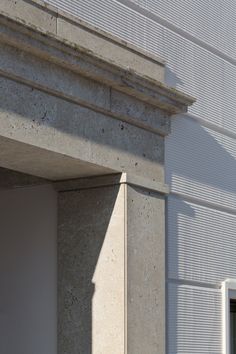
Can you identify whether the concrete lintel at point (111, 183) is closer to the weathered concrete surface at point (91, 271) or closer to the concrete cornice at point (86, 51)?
the weathered concrete surface at point (91, 271)

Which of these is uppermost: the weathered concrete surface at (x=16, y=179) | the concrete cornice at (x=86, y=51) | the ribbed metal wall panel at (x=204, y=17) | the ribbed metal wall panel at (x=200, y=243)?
the ribbed metal wall panel at (x=204, y=17)

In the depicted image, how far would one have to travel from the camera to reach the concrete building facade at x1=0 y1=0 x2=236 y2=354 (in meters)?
7.52

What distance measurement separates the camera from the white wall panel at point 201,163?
9.42 m

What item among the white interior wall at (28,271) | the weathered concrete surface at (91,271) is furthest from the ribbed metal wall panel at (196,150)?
the white interior wall at (28,271)

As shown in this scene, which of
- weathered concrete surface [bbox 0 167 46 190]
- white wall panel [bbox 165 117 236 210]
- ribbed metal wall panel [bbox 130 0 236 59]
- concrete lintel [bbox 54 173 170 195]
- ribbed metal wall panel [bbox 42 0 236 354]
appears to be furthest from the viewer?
ribbed metal wall panel [bbox 130 0 236 59]

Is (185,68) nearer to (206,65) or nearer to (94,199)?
(206,65)

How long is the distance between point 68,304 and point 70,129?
173cm

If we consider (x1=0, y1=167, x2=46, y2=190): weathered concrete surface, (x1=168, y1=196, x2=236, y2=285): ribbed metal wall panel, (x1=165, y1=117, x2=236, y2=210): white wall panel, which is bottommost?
(x1=168, y1=196, x2=236, y2=285): ribbed metal wall panel

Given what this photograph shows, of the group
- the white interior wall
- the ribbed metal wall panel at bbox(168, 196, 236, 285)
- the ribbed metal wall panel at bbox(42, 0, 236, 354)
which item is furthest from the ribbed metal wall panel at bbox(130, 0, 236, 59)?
the white interior wall

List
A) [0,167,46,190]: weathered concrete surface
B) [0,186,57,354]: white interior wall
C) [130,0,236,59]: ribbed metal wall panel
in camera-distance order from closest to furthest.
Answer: [0,186,57,354]: white interior wall < [0,167,46,190]: weathered concrete surface < [130,0,236,59]: ribbed metal wall panel

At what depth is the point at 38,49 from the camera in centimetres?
721

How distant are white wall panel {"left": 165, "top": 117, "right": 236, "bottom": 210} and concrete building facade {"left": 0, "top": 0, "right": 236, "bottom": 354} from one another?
20 millimetres

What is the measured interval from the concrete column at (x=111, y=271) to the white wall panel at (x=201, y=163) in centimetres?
70

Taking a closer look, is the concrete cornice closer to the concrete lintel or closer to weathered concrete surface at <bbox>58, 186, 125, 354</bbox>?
the concrete lintel
